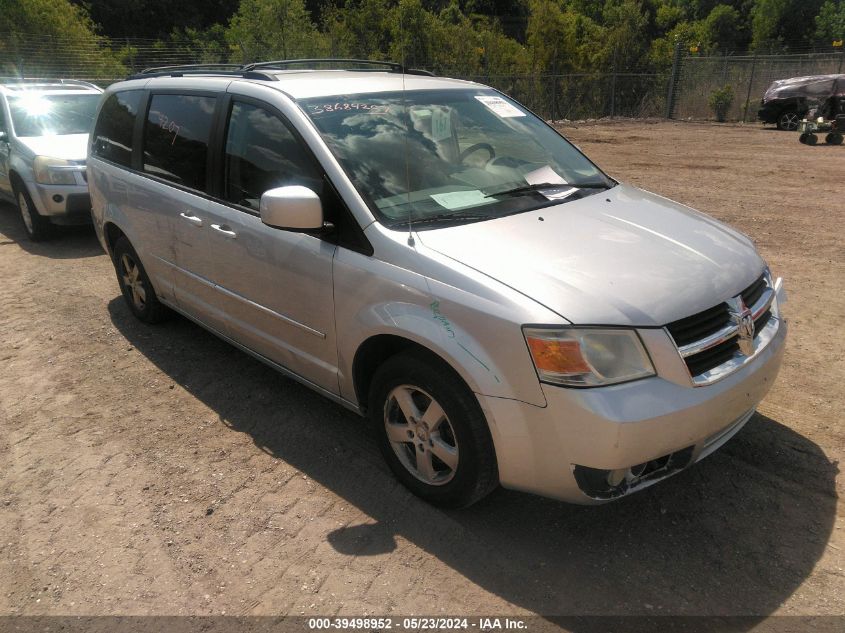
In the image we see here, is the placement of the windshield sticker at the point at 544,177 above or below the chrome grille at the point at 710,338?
above

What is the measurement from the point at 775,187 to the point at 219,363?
30.9ft

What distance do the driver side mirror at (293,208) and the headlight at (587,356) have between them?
1.16 meters

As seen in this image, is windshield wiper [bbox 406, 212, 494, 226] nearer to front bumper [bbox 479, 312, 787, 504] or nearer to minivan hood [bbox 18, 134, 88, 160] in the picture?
front bumper [bbox 479, 312, 787, 504]

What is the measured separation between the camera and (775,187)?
1066 cm

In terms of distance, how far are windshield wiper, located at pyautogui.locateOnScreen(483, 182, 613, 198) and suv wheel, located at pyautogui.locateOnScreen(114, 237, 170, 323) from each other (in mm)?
2926

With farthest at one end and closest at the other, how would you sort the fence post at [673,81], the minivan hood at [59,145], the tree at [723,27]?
the tree at [723,27], the fence post at [673,81], the minivan hood at [59,145]

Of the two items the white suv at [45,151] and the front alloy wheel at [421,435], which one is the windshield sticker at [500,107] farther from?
the white suv at [45,151]

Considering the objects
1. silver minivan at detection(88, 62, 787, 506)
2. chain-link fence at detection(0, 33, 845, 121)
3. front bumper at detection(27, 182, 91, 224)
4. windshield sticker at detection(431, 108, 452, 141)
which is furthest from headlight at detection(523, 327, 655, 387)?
chain-link fence at detection(0, 33, 845, 121)

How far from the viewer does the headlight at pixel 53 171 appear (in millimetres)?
7691

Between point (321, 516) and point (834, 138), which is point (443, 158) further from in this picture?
point (834, 138)

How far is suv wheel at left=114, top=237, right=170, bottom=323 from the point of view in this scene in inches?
203

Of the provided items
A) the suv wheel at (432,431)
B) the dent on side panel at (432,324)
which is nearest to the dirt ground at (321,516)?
the suv wheel at (432,431)

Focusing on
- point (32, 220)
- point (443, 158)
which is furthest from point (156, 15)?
point (443, 158)

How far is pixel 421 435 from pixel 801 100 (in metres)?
21.1
